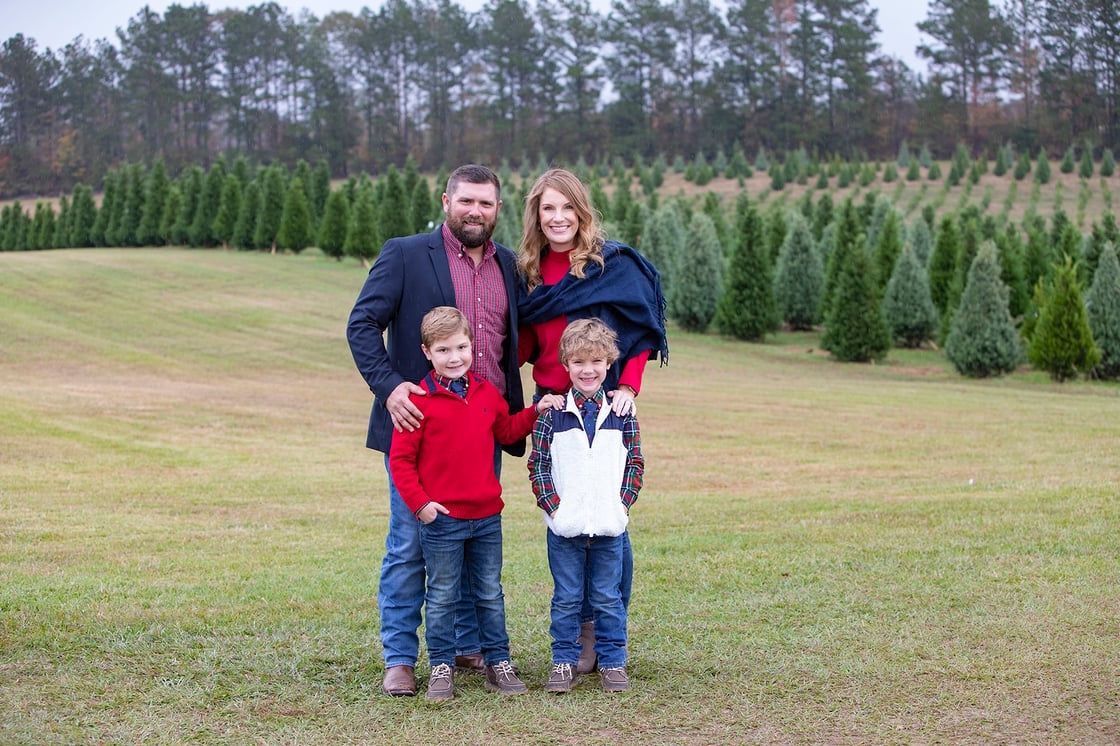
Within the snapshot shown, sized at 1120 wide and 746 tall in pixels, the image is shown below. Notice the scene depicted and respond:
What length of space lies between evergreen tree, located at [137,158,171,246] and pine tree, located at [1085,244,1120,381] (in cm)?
3966

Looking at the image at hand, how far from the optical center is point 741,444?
46.3 ft

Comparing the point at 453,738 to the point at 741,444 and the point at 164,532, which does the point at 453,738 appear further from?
the point at 741,444

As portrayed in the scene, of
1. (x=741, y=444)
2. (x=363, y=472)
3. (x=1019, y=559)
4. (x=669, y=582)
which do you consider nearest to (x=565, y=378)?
(x=669, y=582)

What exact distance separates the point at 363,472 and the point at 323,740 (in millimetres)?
8103

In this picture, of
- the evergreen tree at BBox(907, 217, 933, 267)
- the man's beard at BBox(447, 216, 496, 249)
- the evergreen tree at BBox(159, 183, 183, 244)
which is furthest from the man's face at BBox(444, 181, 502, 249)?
the evergreen tree at BBox(159, 183, 183, 244)

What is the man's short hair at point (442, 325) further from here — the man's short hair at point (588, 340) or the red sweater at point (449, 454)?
the man's short hair at point (588, 340)

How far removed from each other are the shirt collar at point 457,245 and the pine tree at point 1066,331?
885 inches

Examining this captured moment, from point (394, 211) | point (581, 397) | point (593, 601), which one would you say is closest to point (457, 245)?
point (581, 397)

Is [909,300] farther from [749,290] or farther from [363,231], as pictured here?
[363,231]

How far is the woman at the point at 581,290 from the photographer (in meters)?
4.40

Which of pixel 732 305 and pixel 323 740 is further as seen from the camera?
pixel 732 305

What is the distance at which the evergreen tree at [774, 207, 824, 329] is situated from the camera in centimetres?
3372

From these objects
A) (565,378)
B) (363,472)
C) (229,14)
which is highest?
(229,14)

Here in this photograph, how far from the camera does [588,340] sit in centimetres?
422
